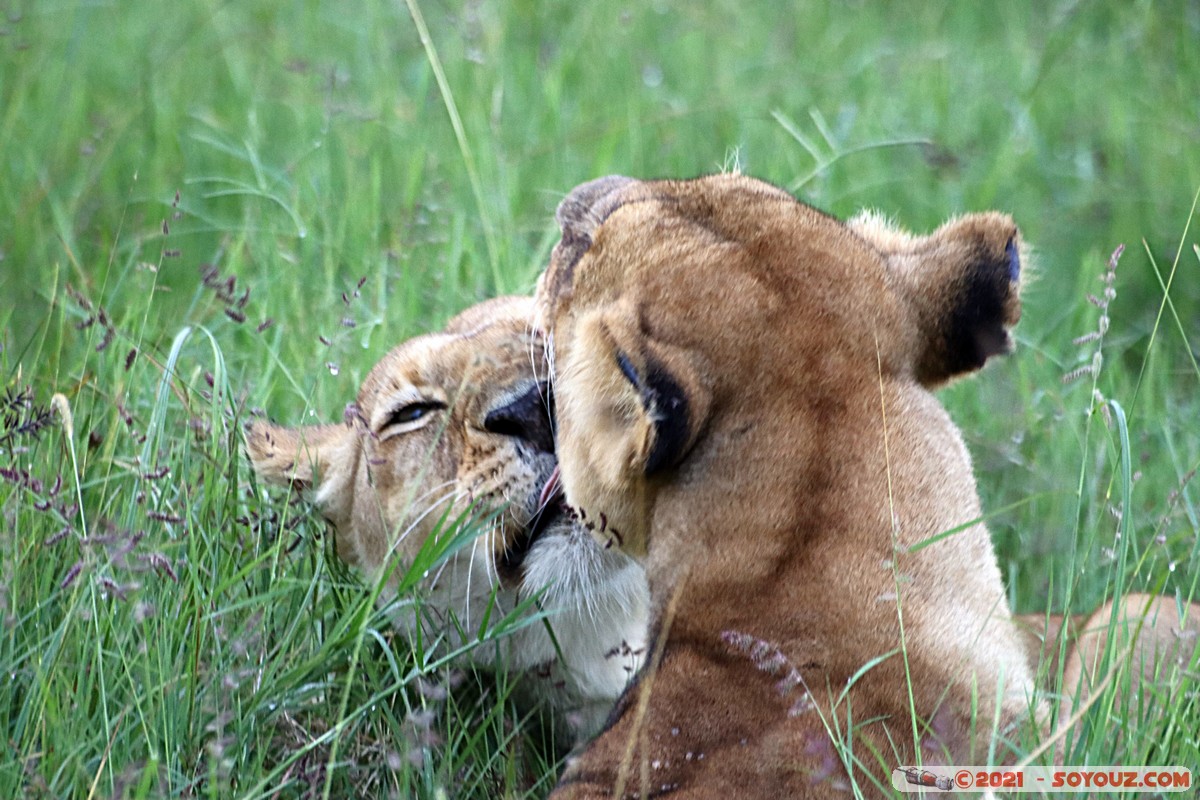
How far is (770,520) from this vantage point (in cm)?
204

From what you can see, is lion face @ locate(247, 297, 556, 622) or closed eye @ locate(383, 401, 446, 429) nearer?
lion face @ locate(247, 297, 556, 622)

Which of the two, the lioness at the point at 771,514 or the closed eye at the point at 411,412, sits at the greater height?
the lioness at the point at 771,514

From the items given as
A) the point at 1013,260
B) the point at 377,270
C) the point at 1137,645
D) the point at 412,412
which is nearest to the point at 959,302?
the point at 1013,260

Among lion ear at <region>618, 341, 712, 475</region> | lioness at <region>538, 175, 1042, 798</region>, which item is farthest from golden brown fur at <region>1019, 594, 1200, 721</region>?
lion ear at <region>618, 341, 712, 475</region>

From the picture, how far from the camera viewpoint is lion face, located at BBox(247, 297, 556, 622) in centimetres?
297

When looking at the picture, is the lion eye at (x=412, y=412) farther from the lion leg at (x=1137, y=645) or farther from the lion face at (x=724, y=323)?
the lion leg at (x=1137, y=645)

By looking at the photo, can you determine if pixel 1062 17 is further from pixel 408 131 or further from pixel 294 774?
pixel 294 774

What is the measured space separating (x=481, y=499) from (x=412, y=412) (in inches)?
18.1

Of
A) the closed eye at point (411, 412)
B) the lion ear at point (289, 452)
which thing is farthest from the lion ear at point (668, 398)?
the lion ear at point (289, 452)

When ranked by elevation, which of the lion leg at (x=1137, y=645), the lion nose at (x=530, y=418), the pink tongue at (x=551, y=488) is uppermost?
the lion nose at (x=530, y=418)

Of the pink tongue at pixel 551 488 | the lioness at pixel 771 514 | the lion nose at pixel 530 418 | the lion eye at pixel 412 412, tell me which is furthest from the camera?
the lion eye at pixel 412 412

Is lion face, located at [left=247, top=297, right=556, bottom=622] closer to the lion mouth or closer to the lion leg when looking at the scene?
the lion mouth

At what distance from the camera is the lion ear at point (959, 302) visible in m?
2.34

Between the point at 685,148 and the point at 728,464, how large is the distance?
4043mm
